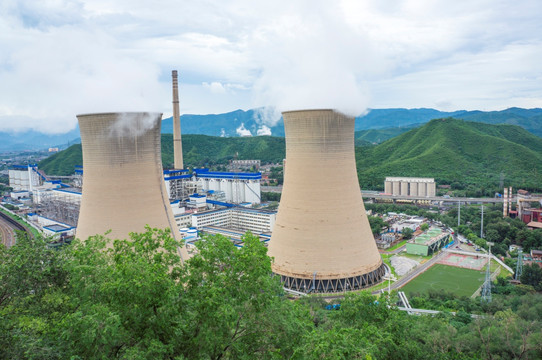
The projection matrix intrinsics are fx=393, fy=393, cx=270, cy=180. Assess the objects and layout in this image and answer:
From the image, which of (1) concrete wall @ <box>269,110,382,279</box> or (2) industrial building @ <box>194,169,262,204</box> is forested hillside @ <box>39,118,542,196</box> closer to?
(2) industrial building @ <box>194,169,262,204</box>

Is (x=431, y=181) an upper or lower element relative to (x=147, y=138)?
lower

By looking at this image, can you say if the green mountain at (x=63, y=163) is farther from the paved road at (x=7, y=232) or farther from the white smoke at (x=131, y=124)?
the white smoke at (x=131, y=124)

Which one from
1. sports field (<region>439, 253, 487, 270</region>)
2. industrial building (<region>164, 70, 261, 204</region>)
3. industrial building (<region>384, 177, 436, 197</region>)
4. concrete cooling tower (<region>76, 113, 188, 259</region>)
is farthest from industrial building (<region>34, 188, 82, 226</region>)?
industrial building (<region>384, 177, 436, 197</region>)

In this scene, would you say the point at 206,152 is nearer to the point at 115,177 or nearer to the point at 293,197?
the point at 293,197

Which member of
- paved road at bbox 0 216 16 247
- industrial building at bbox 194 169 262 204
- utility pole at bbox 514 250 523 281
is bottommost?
paved road at bbox 0 216 16 247

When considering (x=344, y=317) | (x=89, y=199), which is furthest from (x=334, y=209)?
(x=89, y=199)

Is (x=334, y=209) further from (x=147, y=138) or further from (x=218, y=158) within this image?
(x=218, y=158)

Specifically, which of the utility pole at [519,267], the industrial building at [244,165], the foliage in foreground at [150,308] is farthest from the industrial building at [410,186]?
the foliage in foreground at [150,308]
